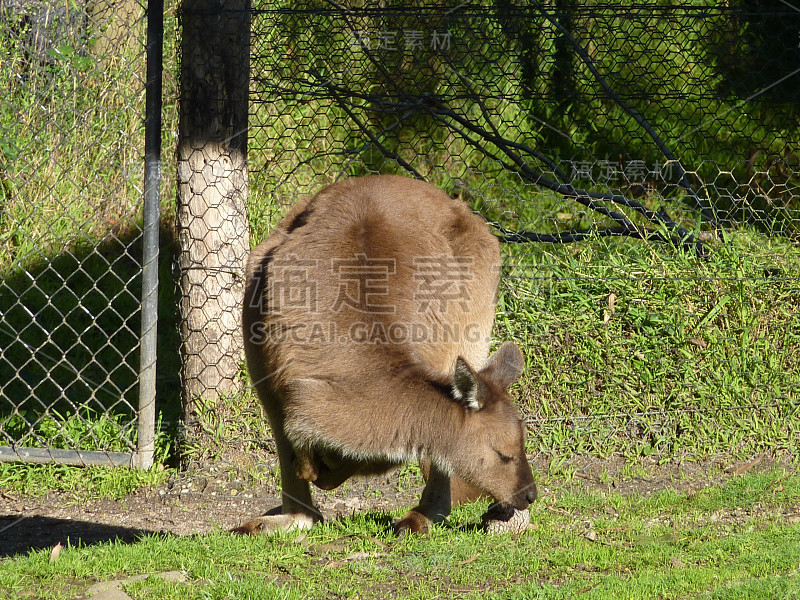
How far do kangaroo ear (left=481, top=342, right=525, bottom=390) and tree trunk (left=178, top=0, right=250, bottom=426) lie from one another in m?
2.07

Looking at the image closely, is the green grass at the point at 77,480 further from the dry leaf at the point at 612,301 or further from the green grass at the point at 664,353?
the dry leaf at the point at 612,301

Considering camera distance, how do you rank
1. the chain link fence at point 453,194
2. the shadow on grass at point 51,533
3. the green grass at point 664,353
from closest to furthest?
the shadow on grass at point 51,533 → the chain link fence at point 453,194 → the green grass at point 664,353

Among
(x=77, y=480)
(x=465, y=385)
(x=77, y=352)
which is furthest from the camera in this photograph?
(x=77, y=352)

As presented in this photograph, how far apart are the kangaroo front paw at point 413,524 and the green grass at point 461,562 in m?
0.05

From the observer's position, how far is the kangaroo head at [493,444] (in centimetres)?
351

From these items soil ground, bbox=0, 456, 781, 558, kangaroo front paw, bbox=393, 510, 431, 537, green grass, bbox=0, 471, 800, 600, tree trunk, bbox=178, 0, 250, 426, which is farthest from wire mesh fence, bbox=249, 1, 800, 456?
kangaroo front paw, bbox=393, 510, 431, 537

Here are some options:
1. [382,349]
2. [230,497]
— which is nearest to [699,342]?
[382,349]

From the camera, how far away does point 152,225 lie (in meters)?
5.04

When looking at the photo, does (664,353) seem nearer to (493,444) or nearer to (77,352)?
(493,444)

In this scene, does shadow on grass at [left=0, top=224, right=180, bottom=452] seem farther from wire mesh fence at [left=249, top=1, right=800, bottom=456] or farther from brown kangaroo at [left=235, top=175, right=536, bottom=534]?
brown kangaroo at [left=235, top=175, right=536, bottom=534]

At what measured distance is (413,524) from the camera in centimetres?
403

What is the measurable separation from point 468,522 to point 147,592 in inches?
65.4

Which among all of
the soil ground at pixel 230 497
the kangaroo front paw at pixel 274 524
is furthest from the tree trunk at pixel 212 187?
the kangaroo front paw at pixel 274 524

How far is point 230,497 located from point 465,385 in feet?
7.73
